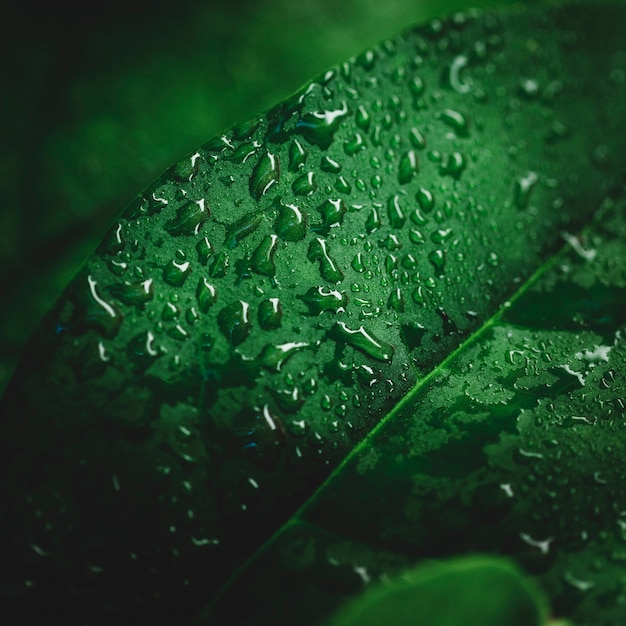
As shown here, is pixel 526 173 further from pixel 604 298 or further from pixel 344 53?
pixel 344 53

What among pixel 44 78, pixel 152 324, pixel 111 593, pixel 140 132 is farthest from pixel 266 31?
pixel 111 593

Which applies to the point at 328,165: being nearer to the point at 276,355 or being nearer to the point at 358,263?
the point at 358,263

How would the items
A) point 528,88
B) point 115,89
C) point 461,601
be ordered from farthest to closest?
1. point 115,89
2. point 528,88
3. point 461,601

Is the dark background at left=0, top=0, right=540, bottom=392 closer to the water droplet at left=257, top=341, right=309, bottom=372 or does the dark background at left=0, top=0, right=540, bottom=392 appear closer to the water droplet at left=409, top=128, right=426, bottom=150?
the water droplet at left=409, top=128, right=426, bottom=150

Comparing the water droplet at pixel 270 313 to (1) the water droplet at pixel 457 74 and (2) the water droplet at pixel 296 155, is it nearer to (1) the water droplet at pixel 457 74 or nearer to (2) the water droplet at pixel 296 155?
(2) the water droplet at pixel 296 155

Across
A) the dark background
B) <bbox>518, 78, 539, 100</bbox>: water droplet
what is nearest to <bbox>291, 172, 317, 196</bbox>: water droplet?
<bbox>518, 78, 539, 100</bbox>: water droplet

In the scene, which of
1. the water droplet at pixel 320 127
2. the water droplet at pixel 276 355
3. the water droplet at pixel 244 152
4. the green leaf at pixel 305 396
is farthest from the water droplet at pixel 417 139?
the water droplet at pixel 276 355

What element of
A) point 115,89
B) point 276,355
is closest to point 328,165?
point 276,355
